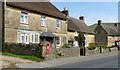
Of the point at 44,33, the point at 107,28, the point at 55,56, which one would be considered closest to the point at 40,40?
the point at 44,33

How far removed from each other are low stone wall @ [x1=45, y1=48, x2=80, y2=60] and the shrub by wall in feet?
3.63

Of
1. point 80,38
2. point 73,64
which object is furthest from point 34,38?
point 80,38

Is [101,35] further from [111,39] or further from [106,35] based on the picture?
[111,39]

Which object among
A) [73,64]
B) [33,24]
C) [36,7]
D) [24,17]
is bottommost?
[73,64]

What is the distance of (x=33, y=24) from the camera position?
3275cm

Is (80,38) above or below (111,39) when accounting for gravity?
above

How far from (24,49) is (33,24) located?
7.93 metres

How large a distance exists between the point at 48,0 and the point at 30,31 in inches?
456

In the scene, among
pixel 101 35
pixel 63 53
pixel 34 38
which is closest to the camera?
pixel 63 53

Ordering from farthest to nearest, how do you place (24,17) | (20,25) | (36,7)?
(36,7) < (24,17) < (20,25)

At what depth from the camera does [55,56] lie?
25875 mm

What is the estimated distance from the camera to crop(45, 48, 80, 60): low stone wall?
25156mm

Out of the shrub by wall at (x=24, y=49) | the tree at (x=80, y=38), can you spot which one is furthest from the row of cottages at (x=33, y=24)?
the tree at (x=80, y=38)

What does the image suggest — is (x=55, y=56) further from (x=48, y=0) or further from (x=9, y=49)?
(x=48, y=0)
